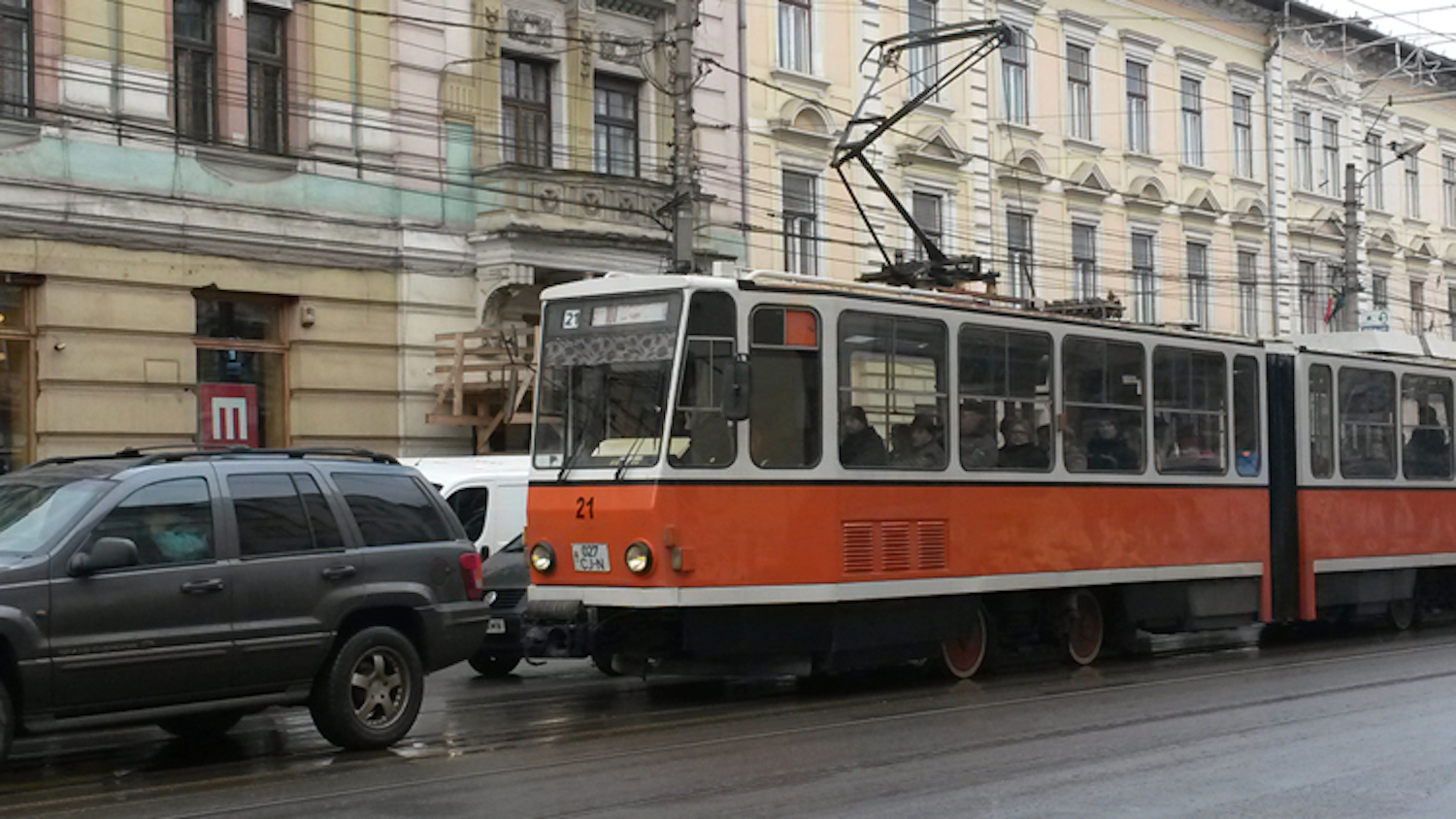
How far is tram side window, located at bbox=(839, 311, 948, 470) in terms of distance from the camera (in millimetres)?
14039

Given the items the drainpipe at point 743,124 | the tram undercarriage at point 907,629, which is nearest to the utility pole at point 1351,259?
the drainpipe at point 743,124

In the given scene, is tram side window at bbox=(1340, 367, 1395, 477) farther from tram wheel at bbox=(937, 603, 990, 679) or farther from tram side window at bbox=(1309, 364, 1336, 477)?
tram wheel at bbox=(937, 603, 990, 679)

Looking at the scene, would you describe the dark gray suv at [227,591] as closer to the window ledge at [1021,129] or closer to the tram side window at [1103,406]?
the tram side window at [1103,406]

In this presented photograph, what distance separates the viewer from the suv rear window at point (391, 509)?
37.1 ft

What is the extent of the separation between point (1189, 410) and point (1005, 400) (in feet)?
9.76

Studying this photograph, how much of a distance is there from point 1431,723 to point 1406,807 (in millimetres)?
3390

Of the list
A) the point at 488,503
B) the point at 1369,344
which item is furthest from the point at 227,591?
the point at 1369,344

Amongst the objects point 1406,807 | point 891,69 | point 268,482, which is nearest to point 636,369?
point 268,482

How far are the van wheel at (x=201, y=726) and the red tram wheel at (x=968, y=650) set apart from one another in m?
6.11

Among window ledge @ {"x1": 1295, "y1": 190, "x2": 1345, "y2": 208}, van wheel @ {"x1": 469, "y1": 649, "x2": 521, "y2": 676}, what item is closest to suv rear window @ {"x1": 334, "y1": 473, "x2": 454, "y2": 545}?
van wheel @ {"x1": 469, "y1": 649, "x2": 521, "y2": 676}

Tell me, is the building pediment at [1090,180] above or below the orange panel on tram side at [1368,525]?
above

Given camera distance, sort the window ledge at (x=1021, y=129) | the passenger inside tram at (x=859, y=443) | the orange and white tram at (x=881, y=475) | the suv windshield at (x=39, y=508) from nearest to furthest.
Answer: the suv windshield at (x=39, y=508) < the orange and white tram at (x=881, y=475) < the passenger inside tram at (x=859, y=443) < the window ledge at (x=1021, y=129)

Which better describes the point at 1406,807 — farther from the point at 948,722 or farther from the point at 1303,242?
the point at 1303,242

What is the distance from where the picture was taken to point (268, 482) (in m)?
10.9
